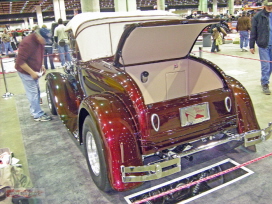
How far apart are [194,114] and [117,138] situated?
84 cm

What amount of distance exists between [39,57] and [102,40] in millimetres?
1457

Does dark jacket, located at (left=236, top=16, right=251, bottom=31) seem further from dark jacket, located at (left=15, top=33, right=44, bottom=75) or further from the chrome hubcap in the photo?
the chrome hubcap

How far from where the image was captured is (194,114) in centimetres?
271

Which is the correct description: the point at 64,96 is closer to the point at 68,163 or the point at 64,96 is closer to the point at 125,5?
the point at 68,163

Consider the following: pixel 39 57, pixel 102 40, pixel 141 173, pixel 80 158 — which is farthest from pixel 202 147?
pixel 39 57

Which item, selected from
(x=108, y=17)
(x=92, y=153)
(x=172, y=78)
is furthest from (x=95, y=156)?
(x=108, y=17)

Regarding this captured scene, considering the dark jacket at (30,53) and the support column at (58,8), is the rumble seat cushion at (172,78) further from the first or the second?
the support column at (58,8)

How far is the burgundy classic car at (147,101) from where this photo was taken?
8.05 ft

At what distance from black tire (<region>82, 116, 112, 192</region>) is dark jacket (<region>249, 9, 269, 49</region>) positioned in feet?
13.7

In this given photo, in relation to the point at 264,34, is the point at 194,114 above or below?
below

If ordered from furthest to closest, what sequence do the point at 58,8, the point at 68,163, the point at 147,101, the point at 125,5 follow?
1. the point at 58,8
2. the point at 125,5
3. the point at 68,163
4. the point at 147,101

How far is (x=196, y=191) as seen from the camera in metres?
2.68

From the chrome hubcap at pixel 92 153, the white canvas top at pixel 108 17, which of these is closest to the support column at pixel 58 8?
the white canvas top at pixel 108 17

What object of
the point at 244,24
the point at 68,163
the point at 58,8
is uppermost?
the point at 58,8
